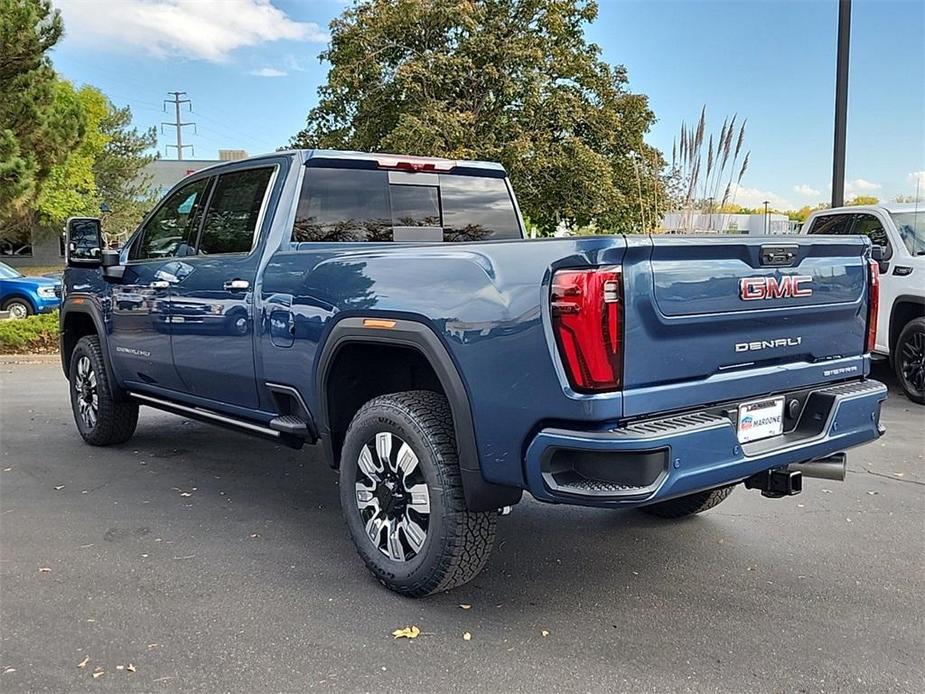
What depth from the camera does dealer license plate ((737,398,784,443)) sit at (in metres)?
3.25

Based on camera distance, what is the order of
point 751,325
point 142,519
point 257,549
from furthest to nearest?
point 142,519
point 257,549
point 751,325

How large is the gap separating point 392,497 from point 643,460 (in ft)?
3.98

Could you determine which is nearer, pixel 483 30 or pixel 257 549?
pixel 257 549

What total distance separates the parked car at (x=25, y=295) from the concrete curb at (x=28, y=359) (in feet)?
16.4

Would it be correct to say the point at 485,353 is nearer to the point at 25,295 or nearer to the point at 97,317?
the point at 97,317

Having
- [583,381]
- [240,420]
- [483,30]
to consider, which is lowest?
[240,420]

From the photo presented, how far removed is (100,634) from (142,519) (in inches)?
56.8

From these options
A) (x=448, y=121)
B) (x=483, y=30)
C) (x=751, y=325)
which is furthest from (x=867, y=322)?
(x=483, y=30)

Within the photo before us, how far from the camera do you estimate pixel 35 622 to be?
338 cm

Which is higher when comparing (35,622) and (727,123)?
(727,123)

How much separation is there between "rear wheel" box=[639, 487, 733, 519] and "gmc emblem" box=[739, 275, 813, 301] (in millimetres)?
1460

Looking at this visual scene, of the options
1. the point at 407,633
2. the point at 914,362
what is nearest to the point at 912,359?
the point at 914,362

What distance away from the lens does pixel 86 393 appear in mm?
6348

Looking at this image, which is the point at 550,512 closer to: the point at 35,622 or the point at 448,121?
the point at 35,622
